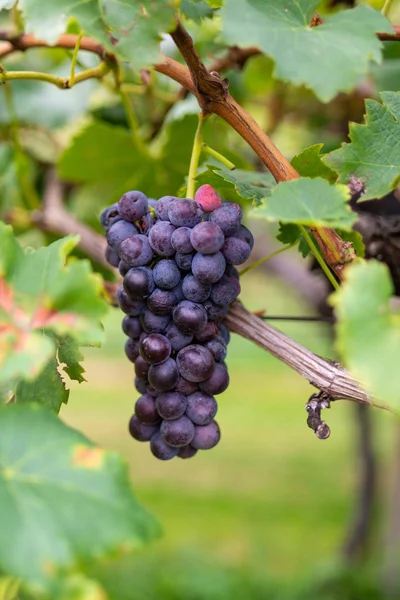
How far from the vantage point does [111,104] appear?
1.81 metres

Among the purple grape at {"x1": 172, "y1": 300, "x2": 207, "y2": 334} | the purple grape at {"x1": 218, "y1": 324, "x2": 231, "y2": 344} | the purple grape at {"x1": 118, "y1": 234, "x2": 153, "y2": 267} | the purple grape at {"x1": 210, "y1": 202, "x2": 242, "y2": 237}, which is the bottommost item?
the purple grape at {"x1": 218, "y1": 324, "x2": 231, "y2": 344}

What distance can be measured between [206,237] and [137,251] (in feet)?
0.28

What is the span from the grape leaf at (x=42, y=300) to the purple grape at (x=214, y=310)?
0.22 m

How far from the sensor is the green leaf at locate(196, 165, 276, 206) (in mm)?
810

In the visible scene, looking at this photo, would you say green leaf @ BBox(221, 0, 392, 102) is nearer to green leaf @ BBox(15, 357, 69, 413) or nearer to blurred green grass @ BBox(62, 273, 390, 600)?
green leaf @ BBox(15, 357, 69, 413)

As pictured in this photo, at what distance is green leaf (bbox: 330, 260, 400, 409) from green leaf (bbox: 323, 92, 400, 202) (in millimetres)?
305

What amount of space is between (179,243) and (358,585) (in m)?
2.94

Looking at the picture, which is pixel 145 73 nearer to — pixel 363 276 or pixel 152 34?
pixel 152 34

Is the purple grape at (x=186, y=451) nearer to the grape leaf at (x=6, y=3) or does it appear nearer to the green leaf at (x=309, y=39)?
the green leaf at (x=309, y=39)

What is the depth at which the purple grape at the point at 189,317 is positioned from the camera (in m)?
0.76

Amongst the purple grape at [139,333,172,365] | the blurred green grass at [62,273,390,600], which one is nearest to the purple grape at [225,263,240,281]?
the purple grape at [139,333,172,365]

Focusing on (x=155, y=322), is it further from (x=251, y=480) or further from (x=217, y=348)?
(x=251, y=480)

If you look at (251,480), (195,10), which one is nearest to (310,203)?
(195,10)

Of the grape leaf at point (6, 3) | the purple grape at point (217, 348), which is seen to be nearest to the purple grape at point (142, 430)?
the purple grape at point (217, 348)
